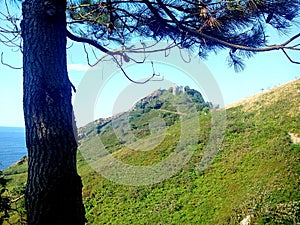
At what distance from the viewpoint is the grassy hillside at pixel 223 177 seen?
5.05m

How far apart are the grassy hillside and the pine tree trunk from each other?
11.4ft

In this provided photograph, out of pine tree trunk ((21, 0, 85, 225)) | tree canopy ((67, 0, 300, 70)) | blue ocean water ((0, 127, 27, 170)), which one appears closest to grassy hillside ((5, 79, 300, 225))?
blue ocean water ((0, 127, 27, 170))

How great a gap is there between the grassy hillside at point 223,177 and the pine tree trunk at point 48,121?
3.48 metres

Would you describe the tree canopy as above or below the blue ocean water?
above

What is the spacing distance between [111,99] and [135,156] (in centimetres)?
697

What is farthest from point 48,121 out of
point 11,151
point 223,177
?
point 11,151

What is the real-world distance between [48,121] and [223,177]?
6.23 metres

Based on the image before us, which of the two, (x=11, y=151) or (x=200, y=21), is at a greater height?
(x=200, y=21)

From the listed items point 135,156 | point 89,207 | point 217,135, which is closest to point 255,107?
point 217,135

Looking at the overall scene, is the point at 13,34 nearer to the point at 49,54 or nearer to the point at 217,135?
the point at 49,54

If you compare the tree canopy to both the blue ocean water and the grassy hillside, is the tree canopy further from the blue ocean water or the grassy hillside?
the grassy hillside

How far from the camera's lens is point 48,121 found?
3.35ft

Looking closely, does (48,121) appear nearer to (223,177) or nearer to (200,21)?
(200,21)

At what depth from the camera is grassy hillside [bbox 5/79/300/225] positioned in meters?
5.05
